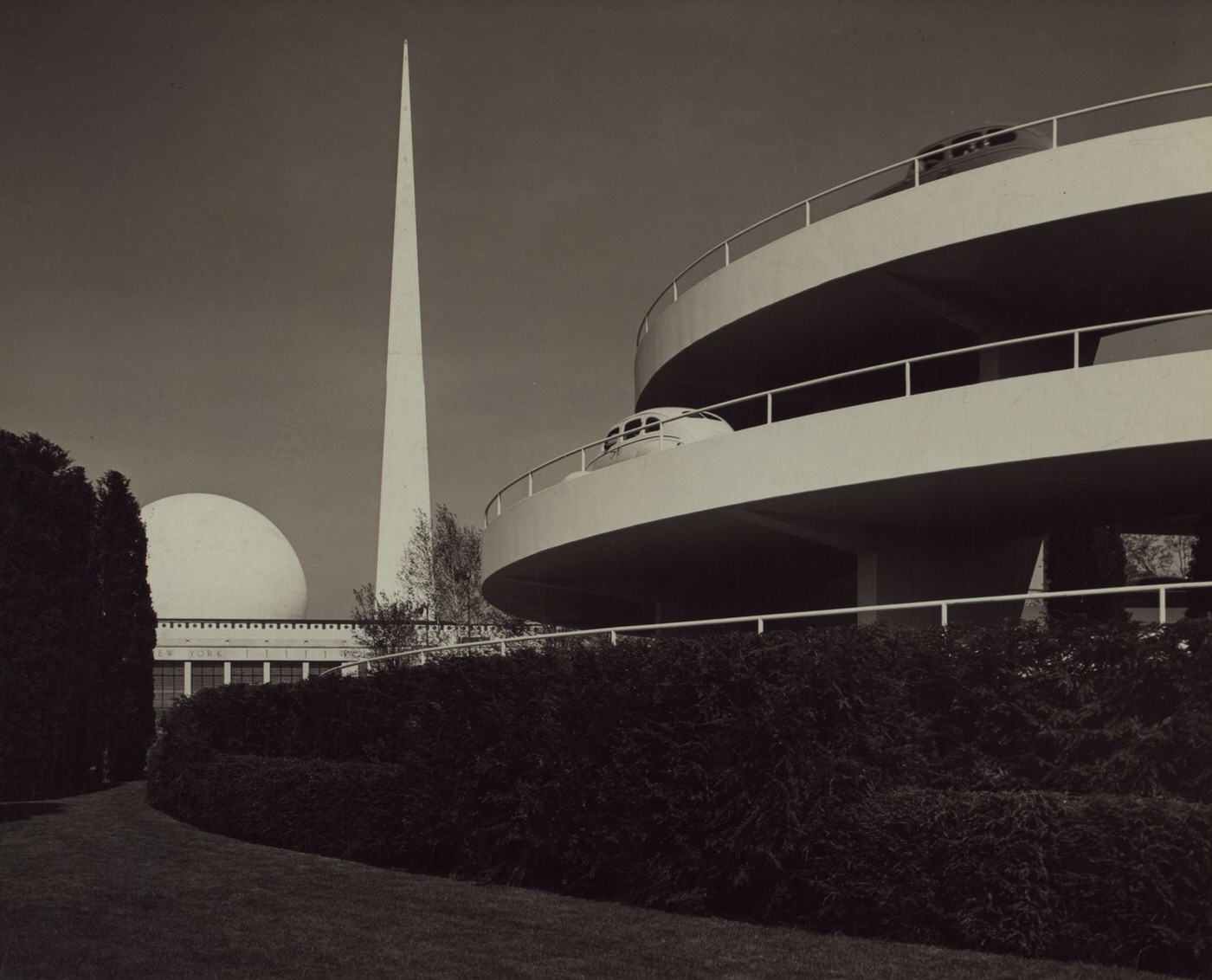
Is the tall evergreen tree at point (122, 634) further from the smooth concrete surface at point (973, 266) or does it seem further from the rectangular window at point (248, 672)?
the smooth concrete surface at point (973, 266)

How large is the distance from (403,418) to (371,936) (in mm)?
42556

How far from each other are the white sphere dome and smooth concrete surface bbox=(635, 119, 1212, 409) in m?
33.5

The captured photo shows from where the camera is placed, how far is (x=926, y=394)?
54.5 ft

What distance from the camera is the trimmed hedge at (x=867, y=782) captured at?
993cm

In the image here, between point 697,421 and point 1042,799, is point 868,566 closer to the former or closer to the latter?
point 697,421

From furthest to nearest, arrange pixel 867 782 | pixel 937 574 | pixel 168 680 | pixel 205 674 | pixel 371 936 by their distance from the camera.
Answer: pixel 205 674 < pixel 168 680 < pixel 937 574 < pixel 867 782 < pixel 371 936

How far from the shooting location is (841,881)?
11188 millimetres

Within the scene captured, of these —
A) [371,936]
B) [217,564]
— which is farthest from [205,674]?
[371,936]

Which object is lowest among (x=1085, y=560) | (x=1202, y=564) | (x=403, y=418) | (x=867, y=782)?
(x=867, y=782)

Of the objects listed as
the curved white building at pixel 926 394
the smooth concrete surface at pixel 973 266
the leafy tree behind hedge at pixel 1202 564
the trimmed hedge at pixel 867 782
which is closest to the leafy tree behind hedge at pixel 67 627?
the curved white building at pixel 926 394

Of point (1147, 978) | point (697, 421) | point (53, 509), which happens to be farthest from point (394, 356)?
point (1147, 978)

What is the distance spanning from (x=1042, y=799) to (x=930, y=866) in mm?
1155

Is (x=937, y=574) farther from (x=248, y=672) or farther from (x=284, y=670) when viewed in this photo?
(x=248, y=672)

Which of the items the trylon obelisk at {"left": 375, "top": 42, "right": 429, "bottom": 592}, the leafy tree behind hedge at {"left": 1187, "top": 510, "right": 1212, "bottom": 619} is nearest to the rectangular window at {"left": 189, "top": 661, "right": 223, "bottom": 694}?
the trylon obelisk at {"left": 375, "top": 42, "right": 429, "bottom": 592}
